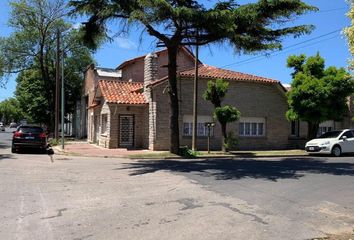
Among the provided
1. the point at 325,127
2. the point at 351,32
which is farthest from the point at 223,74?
the point at 351,32

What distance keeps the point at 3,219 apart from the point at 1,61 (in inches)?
1613

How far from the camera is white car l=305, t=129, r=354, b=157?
25.1 m

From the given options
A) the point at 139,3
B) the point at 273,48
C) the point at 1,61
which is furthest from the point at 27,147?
the point at 1,61

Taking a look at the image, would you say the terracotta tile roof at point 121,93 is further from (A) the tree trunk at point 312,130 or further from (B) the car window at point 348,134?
(B) the car window at point 348,134

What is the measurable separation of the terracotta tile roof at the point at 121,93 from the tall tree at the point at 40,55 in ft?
39.9

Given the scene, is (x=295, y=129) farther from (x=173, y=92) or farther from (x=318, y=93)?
(x=173, y=92)

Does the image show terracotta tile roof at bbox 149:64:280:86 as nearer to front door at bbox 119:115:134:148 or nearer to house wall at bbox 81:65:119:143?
front door at bbox 119:115:134:148

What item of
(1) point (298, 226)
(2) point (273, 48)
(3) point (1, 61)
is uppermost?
(3) point (1, 61)

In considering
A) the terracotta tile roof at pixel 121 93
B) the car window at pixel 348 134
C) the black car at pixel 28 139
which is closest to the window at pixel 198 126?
the terracotta tile roof at pixel 121 93

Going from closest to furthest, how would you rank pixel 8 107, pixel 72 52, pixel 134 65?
pixel 134 65 → pixel 72 52 → pixel 8 107

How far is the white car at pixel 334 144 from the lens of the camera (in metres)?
25.1

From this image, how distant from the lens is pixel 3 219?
7793 mm

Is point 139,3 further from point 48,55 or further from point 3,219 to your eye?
point 48,55

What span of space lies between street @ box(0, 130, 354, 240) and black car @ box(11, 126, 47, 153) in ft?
27.4
